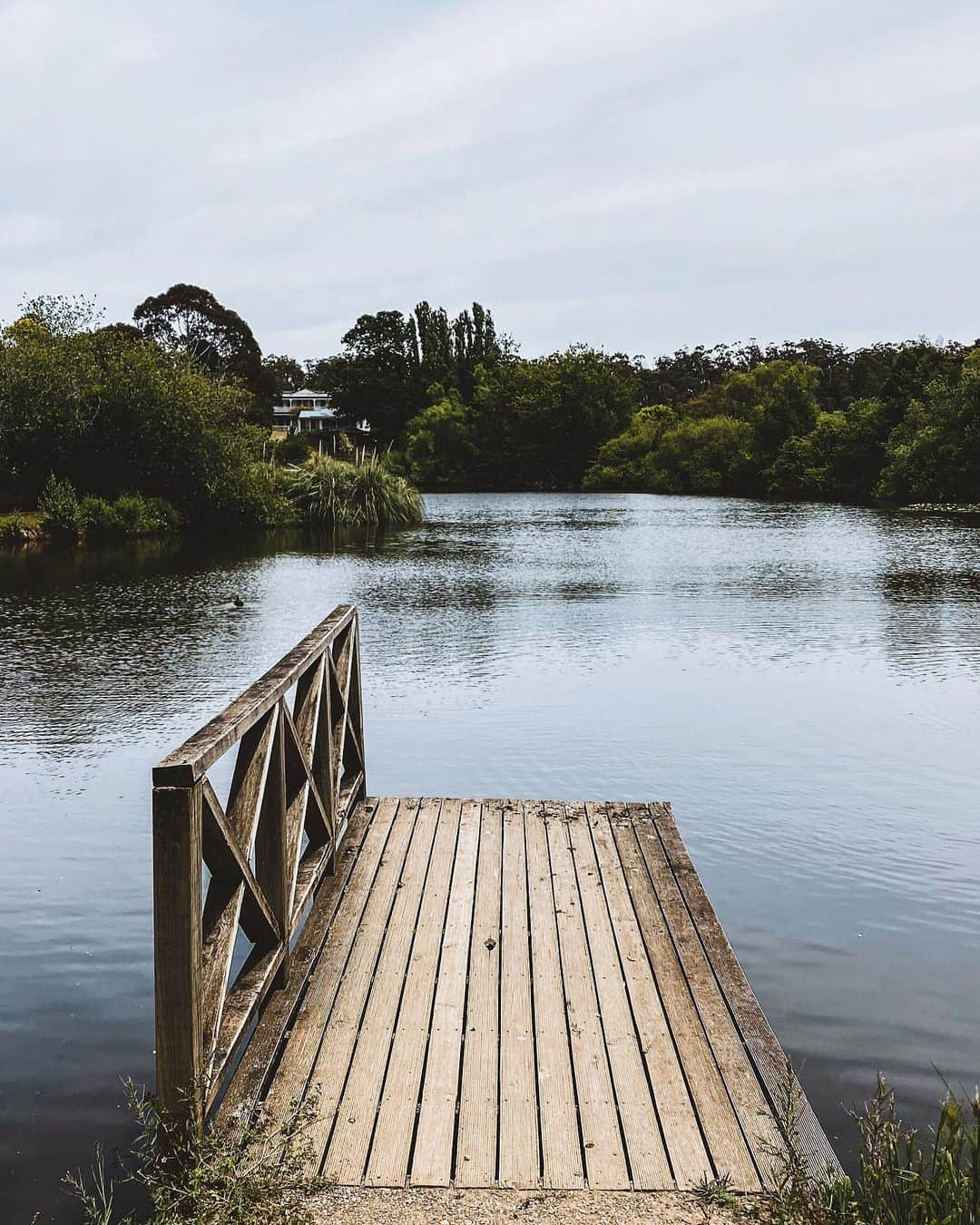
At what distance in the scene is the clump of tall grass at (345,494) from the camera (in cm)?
3161

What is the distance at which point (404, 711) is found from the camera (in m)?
9.38

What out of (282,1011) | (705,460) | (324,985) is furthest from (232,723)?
(705,460)

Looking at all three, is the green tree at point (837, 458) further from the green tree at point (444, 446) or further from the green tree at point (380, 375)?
the green tree at point (380, 375)

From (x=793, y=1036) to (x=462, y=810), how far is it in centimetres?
225

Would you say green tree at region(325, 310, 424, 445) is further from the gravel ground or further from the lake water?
the gravel ground

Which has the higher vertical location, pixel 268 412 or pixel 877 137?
pixel 877 137

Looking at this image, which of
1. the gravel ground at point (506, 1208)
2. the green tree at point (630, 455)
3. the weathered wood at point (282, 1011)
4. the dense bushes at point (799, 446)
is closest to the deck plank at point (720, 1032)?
the gravel ground at point (506, 1208)

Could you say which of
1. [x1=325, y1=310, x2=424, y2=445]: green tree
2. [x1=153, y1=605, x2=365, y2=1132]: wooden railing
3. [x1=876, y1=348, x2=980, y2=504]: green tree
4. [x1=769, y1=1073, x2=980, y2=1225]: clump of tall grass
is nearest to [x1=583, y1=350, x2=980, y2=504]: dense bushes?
[x1=876, y1=348, x2=980, y2=504]: green tree

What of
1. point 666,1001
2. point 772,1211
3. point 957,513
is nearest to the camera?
point 772,1211

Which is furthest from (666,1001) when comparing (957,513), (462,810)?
(957,513)

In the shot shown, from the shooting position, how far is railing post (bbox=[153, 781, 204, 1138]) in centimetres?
245

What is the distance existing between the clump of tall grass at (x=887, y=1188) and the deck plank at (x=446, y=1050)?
0.78 m

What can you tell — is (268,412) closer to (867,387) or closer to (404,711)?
(867,387)

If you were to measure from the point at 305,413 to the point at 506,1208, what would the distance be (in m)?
89.1
